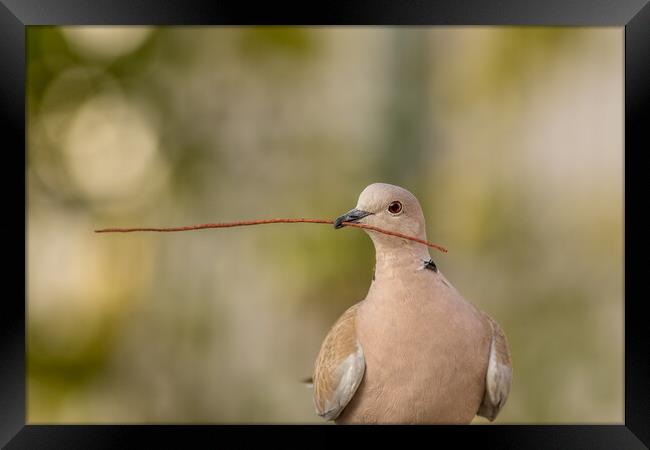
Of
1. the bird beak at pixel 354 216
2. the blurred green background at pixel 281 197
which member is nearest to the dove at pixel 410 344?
the bird beak at pixel 354 216

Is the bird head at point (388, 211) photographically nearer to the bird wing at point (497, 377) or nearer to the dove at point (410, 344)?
the dove at point (410, 344)

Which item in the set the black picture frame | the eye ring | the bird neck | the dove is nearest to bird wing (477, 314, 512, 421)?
the dove

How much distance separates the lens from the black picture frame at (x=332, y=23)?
279cm

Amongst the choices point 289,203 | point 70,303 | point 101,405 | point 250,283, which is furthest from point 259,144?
point 101,405

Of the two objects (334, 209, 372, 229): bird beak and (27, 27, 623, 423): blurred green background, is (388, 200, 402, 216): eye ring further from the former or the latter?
(27, 27, 623, 423): blurred green background

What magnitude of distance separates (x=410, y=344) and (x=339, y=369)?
31 cm

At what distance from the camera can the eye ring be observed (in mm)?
2756

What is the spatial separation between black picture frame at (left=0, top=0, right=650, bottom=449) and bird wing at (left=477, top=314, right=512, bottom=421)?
11cm

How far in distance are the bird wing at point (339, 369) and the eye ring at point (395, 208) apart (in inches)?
18.0

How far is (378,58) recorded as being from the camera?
4195 millimetres

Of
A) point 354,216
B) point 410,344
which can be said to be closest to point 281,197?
point 354,216

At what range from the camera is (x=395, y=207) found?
9.07 feet

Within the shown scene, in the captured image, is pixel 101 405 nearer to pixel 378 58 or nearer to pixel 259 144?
pixel 259 144

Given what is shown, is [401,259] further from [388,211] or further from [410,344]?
[410,344]
